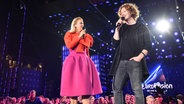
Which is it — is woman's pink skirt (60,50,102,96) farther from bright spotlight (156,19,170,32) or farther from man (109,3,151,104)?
bright spotlight (156,19,170,32)

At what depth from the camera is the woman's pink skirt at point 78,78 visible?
2652 mm

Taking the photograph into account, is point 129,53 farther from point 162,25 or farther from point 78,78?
point 162,25

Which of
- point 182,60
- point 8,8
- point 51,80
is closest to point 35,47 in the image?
point 51,80

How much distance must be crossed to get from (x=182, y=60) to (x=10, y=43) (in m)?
11.4

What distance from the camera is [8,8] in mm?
8977

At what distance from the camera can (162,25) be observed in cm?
1432

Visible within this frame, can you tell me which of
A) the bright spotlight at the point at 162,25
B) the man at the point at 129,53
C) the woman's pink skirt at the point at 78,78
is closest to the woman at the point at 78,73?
the woman's pink skirt at the point at 78,78

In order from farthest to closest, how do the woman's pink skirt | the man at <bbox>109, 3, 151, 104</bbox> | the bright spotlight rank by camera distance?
1. the bright spotlight
2. the woman's pink skirt
3. the man at <bbox>109, 3, 151, 104</bbox>

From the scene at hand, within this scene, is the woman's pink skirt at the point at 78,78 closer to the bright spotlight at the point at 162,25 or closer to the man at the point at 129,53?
the man at the point at 129,53

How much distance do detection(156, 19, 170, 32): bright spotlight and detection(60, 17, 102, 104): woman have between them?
11.9 metres

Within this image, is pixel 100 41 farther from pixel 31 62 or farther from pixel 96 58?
pixel 31 62

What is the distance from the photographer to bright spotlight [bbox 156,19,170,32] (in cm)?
1395

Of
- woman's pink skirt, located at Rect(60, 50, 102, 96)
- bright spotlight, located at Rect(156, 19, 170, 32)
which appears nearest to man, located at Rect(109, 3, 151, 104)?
woman's pink skirt, located at Rect(60, 50, 102, 96)

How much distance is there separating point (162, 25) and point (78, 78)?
12.8 meters
